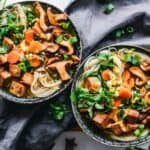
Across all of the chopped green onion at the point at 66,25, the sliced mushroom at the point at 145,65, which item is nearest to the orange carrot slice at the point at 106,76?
the sliced mushroom at the point at 145,65

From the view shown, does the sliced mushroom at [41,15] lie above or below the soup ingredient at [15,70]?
above

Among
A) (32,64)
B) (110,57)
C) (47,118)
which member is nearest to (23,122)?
(47,118)

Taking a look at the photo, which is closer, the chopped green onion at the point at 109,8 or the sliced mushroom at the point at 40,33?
the sliced mushroom at the point at 40,33

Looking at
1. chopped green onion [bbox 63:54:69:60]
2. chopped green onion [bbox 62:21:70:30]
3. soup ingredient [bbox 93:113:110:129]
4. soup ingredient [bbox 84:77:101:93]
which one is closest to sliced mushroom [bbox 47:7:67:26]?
chopped green onion [bbox 62:21:70:30]

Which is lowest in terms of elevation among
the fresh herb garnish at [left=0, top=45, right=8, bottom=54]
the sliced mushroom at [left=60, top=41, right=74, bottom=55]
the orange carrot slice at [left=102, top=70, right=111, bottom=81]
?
the orange carrot slice at [left=102, top=70, right=111, bottom=81]

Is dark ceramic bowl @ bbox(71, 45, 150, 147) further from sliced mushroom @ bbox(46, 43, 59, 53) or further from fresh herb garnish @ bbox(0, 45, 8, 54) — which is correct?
fresh herb garnish @ bbox(0, 45, 8, 54)

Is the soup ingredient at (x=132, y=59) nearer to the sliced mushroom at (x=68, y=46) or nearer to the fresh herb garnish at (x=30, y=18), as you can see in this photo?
the sliced mushroom at (x=68, y=46)
